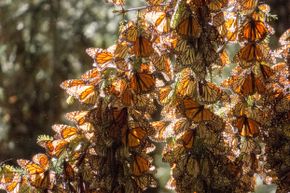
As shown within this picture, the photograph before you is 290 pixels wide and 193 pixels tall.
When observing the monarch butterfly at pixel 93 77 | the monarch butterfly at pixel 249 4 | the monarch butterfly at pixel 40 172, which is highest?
the monarch butterfly at pixel 249 4

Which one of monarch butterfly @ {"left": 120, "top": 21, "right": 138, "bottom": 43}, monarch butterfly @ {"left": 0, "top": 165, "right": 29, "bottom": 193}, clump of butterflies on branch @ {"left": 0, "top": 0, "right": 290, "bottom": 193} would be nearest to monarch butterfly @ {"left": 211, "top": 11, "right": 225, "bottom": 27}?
clump of butterflies on branch @ {"left": 0, "top": 0, "right": 290, "bottom": 193}

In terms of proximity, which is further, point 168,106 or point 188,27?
point 168,106

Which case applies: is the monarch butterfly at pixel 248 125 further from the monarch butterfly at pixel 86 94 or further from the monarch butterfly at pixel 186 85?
the monarch butterfly at pixel 86 94

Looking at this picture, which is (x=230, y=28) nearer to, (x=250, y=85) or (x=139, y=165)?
(x=250, y=85)

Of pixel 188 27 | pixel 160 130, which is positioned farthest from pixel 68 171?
pixel 188 27

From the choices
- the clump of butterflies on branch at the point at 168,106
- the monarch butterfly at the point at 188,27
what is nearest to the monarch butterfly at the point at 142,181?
the clump of butterflies on branch at the point at 168,106

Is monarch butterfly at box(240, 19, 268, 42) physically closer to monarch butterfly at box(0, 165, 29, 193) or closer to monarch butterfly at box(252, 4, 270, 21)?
monarch butterfly at box(252, 4, 270, 21)

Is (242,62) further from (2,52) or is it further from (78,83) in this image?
(2,52)
